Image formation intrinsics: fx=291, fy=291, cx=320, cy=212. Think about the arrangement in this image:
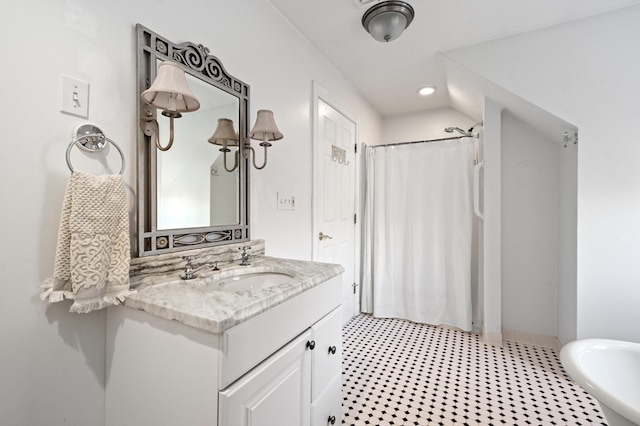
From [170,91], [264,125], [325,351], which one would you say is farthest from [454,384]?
[170,91]

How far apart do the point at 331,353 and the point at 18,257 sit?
1.16 metres

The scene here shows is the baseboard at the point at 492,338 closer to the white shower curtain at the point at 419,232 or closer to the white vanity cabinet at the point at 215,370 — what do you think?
the white shower curtain at the point at 419,232

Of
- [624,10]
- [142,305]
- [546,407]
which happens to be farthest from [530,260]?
[142,305]

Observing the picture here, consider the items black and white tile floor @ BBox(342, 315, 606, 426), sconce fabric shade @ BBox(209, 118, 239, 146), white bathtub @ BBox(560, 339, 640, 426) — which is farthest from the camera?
black and white tile floor @ BBox(342, 315, 606, 426)

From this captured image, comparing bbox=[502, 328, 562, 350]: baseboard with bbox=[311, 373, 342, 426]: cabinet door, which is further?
bbox=[502, 328, 562, 350]: baseboard

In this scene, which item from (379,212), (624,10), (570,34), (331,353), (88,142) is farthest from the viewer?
(379,212)

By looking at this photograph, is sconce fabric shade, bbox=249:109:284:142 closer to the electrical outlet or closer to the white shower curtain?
the electrical outlet

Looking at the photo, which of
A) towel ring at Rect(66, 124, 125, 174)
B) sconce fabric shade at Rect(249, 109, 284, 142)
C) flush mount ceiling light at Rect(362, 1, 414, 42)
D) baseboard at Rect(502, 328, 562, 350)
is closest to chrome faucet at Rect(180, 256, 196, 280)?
towel ring at Rect(66, 124, 125, 174)

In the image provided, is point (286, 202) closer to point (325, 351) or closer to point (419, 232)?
point (325, 351)

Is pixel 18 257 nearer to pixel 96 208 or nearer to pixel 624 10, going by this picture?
pixel 96 208

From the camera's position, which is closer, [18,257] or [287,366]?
[18,257]

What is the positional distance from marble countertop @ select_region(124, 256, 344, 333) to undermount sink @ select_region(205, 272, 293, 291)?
0.09 ft

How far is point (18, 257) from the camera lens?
82 cm

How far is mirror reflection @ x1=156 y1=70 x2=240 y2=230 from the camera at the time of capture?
1172 millimetres
